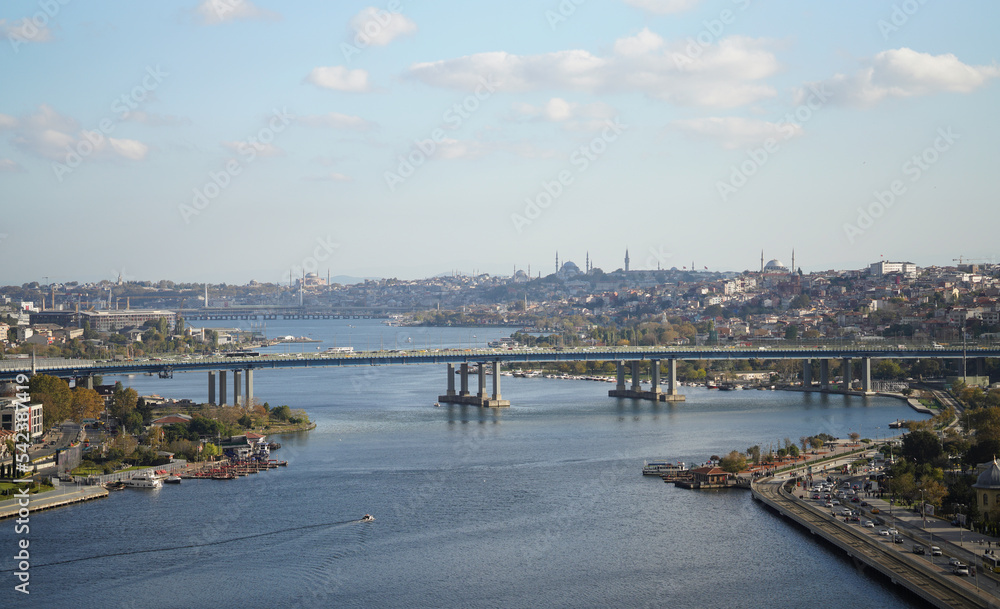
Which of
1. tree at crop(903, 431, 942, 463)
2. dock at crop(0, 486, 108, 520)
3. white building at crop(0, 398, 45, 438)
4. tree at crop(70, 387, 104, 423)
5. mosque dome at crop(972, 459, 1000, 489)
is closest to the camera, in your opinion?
mosque dome at crop(972, 459, 1000, 489)

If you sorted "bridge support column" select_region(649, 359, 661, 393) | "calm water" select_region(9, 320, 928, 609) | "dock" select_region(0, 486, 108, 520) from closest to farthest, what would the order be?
"calm water" select_region(9, 320, 928, 609) < "dock" select_region(0, 486, 108, 520) < "bridge support column" select_region(649, 359, 661, 393)

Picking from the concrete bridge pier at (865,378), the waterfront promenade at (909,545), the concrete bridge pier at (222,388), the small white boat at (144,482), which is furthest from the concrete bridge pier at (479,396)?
the waterfront promenade at (909,545)

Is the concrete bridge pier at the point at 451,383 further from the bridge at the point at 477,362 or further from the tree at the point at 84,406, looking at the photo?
the tree at the point at 84,406

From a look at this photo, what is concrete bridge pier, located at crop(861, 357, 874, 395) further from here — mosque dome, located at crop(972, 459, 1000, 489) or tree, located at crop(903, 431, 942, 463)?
mosque dome, located at crop(972, 459, 1000, 489)

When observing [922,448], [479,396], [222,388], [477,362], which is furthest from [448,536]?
[477,362]

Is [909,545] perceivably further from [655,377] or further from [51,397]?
[655,377]

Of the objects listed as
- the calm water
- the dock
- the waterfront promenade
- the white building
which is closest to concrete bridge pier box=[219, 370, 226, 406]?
the calm water

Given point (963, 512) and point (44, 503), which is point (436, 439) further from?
point (963, 512)
